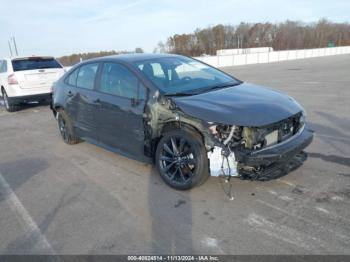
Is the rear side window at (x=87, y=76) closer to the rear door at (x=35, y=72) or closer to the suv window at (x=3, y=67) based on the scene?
the rear door at (x=35, y=72)

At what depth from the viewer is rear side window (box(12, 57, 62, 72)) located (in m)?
10.4

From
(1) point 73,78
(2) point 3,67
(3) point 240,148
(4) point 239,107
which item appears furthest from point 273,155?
(2) point 3,67

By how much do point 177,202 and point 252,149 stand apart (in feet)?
3.50

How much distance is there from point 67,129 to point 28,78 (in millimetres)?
5084

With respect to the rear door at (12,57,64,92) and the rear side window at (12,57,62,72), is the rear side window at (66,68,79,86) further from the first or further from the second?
the rear side window at (12,57,62,72)

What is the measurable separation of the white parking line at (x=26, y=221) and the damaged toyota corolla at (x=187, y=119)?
1.49 meters

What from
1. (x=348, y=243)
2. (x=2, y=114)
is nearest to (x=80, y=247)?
(x=348, y=243)

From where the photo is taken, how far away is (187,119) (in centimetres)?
380

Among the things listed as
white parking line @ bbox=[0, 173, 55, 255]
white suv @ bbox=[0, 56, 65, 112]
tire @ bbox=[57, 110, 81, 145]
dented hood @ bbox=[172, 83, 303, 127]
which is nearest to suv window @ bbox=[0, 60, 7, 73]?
white suv @ bbox=[0, 56, 65, 112]

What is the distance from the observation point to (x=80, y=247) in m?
3.00

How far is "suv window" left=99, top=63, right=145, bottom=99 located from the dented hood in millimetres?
653

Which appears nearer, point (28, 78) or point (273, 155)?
point (273, 155)

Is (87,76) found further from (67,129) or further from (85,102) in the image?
(67,129)

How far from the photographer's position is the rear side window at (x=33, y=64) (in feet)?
34.1
